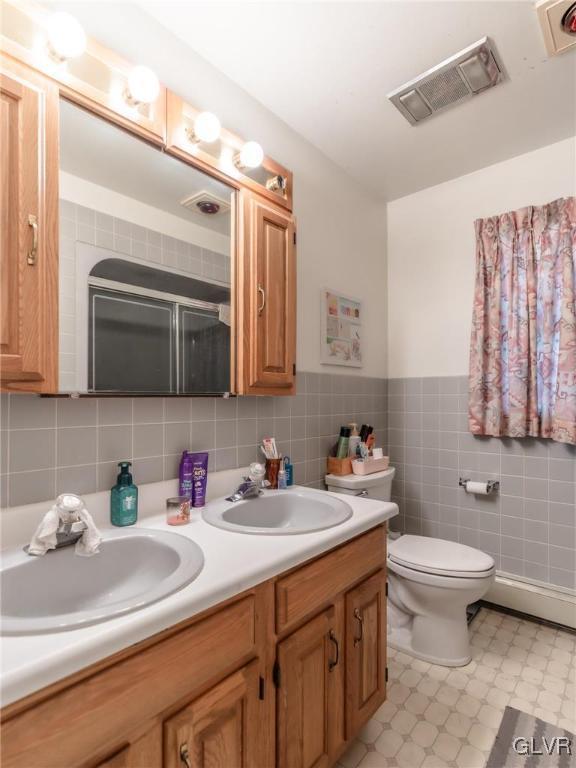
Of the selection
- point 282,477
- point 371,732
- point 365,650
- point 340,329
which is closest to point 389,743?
point 371,732

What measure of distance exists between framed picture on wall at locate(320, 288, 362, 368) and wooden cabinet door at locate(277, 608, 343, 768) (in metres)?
1.24

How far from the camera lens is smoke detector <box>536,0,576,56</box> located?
1301 mm

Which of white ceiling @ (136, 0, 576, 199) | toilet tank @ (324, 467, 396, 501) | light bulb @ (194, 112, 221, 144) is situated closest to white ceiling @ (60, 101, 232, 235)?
light bulb @ (194, 112, 221, 144)

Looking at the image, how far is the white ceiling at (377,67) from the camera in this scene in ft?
4.42

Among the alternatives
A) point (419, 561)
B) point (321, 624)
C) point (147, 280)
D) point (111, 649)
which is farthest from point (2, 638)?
point (419, 561)

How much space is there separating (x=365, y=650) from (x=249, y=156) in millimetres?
1724

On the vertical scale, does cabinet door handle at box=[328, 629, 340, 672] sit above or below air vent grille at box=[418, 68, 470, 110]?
below

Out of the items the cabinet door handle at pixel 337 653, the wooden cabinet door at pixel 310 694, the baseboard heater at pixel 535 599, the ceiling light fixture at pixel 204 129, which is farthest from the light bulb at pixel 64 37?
the baseboard heater at pixel 535 599

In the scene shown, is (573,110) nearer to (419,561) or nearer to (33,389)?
(419,561)

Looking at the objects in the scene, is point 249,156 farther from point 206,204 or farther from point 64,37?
point 64,37

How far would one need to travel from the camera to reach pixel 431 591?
1.72 m

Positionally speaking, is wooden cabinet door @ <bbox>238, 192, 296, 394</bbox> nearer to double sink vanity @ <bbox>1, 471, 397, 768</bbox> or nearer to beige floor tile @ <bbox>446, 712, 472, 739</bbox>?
double sink vanity @ <bbox>1, 471, 397, 768</bbox>

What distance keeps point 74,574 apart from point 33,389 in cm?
44

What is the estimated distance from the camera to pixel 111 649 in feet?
2.13
